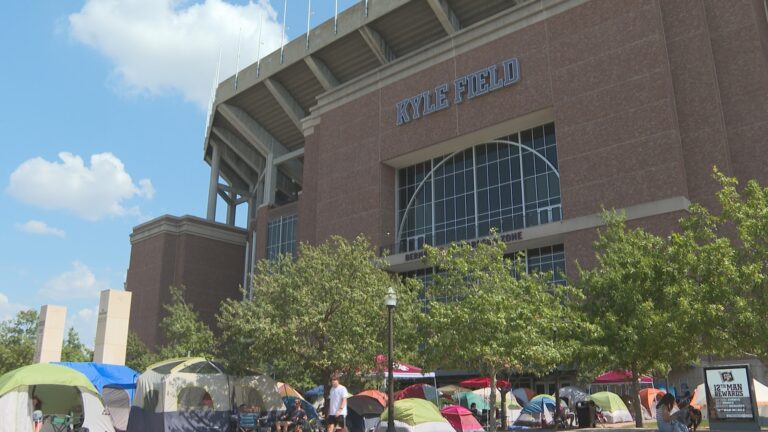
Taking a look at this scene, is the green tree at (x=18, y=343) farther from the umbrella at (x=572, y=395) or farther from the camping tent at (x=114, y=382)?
the umbrella at (x=572, y=395)

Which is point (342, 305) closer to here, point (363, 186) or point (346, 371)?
point (346, 371)

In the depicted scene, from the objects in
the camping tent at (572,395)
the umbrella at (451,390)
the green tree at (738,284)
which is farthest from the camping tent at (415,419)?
the umbrella at (451,390)

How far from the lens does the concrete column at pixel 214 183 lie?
6844 centimetres

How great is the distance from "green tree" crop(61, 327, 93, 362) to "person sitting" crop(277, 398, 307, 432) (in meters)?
36.0

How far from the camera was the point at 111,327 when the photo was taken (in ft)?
92.6

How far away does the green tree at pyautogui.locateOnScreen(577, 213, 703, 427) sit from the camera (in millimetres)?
20531

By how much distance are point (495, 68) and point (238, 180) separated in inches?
1664

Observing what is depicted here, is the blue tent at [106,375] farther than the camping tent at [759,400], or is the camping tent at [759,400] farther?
the camping tent at [759,400]

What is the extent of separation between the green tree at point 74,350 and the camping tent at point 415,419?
38725mm

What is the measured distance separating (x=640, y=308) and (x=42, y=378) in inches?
710

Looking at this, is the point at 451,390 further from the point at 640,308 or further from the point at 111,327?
the point at 111,327

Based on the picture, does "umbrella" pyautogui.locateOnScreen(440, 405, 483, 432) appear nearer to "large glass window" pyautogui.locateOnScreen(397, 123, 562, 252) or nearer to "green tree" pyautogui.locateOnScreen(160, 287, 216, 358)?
"large glass window" pyautogui.locateOnScreen(397, 123, 562, 252)

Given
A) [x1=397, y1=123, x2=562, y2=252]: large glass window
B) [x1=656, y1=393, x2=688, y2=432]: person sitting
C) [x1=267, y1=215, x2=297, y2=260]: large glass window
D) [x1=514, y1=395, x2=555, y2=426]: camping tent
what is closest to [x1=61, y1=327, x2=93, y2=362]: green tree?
[x1=267, y1=215, x2=297, y2=260]: large glass window

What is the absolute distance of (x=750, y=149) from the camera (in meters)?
31.9
